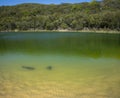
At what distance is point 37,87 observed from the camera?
798 cm

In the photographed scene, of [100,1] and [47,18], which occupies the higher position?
[100,1]

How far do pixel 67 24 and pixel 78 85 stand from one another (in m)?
65.8

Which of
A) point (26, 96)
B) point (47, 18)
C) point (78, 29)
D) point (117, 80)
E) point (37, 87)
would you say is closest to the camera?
point (26, 96)

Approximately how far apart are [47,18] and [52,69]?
219 feet

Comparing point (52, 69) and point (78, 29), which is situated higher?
point (52, 69)

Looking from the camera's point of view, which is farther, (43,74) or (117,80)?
(43,74)

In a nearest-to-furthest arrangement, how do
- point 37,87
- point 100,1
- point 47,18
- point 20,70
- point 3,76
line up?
point 37,87
point 3,76
point 20,70
point 47,18
point 100,1

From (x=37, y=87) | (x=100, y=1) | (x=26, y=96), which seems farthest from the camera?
(x=100, y=1)

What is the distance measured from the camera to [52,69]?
11.0 m

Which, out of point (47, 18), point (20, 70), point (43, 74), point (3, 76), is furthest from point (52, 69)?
point (47, 18)

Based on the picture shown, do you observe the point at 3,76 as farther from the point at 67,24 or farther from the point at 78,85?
the point at 67,24

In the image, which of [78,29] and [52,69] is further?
[78,29]

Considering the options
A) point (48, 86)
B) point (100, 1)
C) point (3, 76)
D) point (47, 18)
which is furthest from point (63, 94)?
point (100, 1)

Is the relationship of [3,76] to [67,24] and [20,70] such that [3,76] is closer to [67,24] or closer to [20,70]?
[20,70]
